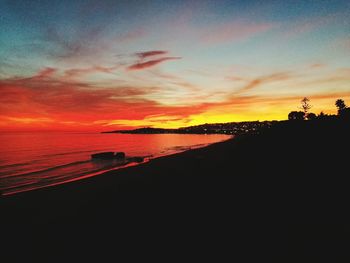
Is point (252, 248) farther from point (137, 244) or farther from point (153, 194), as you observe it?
point (153, 194)

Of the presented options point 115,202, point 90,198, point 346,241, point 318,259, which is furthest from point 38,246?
point 346,241

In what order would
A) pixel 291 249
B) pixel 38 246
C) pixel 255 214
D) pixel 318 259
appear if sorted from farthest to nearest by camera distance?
pixel 255 214 → pixel 38 246 → pixel 291 249 → pixel 318 259

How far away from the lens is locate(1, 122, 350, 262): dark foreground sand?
518 centimetres

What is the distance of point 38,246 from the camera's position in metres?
6.15

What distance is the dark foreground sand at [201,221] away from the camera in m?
5.18

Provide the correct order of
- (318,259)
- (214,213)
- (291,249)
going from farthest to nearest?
(214,213) < (291,249) < (318,259)

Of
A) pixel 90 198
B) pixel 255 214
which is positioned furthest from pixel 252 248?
pixel 90 198

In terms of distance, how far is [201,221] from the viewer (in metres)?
6.84

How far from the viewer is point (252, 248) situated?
16.7 feet

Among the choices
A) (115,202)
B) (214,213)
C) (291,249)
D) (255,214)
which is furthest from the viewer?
(115,202)

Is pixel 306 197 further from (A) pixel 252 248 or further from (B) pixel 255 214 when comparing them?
(A) pixel 252 248

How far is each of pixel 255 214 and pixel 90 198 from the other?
7903 mm

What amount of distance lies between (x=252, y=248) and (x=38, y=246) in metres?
5.83

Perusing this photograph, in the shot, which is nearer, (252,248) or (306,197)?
(252,248)
